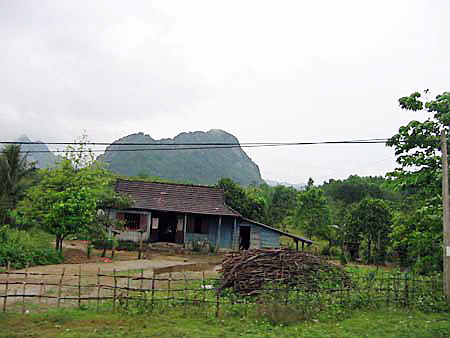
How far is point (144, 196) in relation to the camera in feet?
87.6

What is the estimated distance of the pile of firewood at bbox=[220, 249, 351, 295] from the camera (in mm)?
11031

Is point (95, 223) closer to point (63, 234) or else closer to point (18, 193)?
point (63, 234)

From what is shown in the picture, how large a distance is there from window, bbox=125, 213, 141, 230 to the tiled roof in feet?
2.60

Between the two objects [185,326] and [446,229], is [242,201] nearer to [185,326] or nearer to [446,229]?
[446,229]

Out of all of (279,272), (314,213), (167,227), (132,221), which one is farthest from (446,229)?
(314,213)

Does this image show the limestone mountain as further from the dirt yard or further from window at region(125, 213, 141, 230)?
window at region(125, 213, 141, 230)

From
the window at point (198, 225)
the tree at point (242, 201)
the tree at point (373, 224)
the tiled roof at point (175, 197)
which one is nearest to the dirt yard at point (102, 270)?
the window at point (198, 225)

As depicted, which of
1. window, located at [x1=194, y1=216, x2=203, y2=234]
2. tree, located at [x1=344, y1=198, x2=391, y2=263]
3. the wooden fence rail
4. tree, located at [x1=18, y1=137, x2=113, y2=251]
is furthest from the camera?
window, located at [x1=194, y1=216, x2=203, y2=234]

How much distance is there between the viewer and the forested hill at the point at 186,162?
81688mm

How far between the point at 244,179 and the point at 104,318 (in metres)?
89.4

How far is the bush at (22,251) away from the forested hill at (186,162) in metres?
56.4

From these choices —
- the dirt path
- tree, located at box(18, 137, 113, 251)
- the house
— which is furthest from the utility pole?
A: the house

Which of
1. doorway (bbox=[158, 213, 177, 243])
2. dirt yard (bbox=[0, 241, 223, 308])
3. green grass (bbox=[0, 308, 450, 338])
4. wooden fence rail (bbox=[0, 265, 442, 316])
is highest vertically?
doorway (bbox=[158, 213, 177, 243])

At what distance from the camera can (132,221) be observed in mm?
25438
